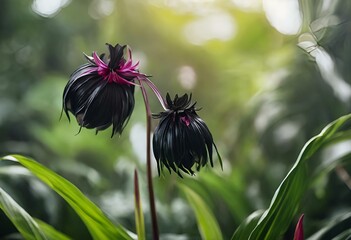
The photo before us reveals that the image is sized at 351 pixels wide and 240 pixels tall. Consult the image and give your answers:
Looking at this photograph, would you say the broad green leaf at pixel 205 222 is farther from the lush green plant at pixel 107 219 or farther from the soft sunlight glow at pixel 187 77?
the soft sunlight glow at pixel 187 77

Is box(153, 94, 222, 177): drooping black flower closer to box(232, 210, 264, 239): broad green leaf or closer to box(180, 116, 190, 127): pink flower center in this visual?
box(180, 116, 190, 127): pink flower center

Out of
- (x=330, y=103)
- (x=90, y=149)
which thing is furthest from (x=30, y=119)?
(x=330, y=103)

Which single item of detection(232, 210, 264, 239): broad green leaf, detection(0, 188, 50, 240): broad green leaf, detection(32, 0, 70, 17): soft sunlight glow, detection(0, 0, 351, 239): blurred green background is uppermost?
detection(32, 0, 70, 17): soft sunlight glow

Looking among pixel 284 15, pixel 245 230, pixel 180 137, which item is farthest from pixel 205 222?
pixel 284 15

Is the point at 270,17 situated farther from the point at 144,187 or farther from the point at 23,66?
the point at 23,66

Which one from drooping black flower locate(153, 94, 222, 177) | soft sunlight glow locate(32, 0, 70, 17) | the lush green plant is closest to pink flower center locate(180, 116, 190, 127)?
drooping black flower locate(153, 94, 222, 177)
